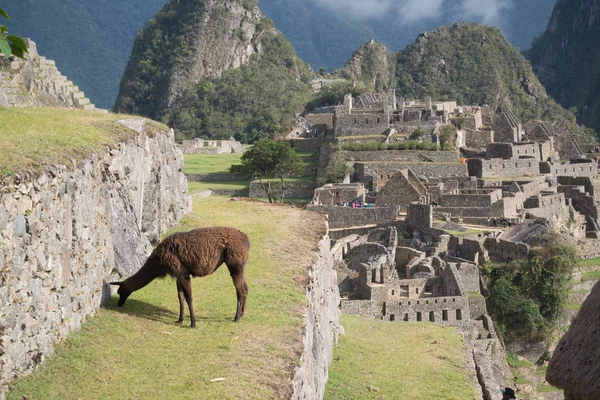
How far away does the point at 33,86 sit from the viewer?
1762 cm

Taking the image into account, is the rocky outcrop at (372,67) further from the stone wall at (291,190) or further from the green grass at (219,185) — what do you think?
the stone wall at (291,190)

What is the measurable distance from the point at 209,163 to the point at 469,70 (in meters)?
58.7

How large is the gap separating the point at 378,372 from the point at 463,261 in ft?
45.0

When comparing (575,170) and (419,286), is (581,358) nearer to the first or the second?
(419,286)

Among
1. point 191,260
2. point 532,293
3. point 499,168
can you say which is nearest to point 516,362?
point 532,293

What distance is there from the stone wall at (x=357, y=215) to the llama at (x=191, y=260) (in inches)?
824

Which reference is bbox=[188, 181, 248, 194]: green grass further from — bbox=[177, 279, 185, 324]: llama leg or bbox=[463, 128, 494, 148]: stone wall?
bbox=[177, 279, 185, 324]: llama leg

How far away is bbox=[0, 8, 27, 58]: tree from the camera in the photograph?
4633 mm

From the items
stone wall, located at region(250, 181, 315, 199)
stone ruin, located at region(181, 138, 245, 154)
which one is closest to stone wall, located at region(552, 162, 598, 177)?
stone wall, located at region(250, 181, 315, 199)

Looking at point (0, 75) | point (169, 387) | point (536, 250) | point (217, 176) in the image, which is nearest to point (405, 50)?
point (217, 176)

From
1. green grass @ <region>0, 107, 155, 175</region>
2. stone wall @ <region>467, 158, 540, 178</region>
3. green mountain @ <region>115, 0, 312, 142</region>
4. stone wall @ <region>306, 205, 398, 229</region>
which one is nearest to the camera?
green grass @ <region>0, 107, 155, 175</region>

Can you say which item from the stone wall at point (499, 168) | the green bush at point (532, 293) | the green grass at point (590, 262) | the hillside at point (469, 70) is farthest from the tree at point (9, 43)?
the hillside at point (469, 70)

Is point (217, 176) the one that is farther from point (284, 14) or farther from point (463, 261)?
point (284, 14)

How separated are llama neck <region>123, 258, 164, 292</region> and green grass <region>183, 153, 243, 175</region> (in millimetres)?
33851
